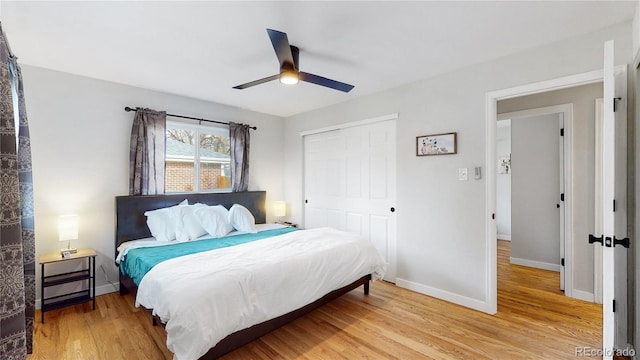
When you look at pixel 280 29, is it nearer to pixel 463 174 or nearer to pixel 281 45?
pixel 281 45

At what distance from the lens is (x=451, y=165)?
3.19 metres

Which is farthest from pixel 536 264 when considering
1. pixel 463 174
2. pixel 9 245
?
pixel 9 245

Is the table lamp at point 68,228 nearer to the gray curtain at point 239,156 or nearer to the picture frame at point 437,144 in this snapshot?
the gray curtain at point 239,156

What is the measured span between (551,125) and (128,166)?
5860mm

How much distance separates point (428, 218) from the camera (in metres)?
3.39

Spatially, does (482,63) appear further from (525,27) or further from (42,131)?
(42,131)

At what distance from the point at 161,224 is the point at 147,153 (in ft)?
3.22

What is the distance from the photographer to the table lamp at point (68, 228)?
2.91 metres

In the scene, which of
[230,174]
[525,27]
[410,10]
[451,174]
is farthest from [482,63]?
[230,174]

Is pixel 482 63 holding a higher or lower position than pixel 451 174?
higher

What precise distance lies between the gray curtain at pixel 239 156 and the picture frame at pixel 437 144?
271cm

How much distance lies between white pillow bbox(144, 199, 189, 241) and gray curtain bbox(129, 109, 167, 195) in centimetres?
35

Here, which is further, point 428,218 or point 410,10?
point 428,218

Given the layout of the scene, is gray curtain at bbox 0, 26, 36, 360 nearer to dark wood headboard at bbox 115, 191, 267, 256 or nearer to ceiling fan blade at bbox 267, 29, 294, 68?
ceiling fan blade at bbox 267, 29, 294, 68
